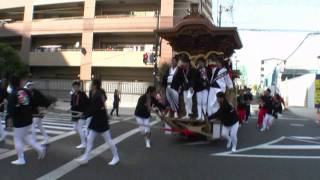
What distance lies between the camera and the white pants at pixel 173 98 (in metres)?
14.6

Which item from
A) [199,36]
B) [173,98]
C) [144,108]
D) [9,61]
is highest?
[199,36]

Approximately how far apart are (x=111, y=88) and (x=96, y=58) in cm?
434

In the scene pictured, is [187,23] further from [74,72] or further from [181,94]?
[74,72]

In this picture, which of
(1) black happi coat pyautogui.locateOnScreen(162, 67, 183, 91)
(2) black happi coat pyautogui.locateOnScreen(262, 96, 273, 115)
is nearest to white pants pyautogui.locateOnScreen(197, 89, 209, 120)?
(1) black happi coat pyautogui.locateOnScreen(162, 67, 183, 91)

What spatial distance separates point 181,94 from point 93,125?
15.9ft

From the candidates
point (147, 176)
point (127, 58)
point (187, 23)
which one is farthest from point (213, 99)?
point (127, 58)

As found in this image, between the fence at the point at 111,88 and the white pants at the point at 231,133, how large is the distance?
30.1 metres

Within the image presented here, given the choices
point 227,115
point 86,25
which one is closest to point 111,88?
point 86,25

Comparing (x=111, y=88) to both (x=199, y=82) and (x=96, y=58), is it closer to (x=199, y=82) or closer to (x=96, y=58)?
(x=96, y=58)

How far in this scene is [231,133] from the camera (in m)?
13.4

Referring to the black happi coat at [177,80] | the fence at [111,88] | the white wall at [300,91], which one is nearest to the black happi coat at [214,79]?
the black happi coat at [177,80]

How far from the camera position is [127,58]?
4741 centimetres

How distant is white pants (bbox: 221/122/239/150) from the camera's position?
13.4 metres

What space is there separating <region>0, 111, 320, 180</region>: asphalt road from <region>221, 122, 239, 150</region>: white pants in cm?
28
